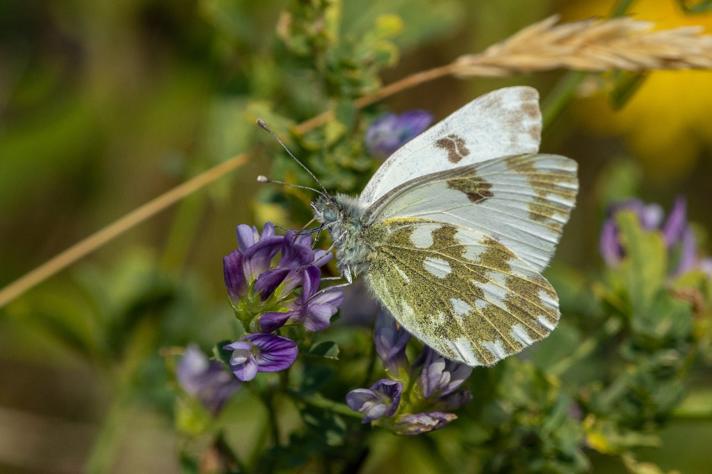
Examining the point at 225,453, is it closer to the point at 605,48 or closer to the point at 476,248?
the point at 476,248

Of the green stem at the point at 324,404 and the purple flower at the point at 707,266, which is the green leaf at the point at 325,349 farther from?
the purple flower at the point at 707,266

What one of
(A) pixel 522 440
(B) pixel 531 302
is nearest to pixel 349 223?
(B) pixel 531 302

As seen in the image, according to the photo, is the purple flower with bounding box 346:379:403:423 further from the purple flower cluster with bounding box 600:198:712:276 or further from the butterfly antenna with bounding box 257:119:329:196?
the purple flower cluster with bounding box 600:198:712:276

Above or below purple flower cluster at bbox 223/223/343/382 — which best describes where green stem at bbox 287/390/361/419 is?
below

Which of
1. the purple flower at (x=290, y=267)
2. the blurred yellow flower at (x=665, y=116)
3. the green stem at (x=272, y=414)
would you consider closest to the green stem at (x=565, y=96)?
the purple flower at (x=290, y=267)

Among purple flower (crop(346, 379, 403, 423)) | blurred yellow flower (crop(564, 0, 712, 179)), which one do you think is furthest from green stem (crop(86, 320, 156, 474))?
blurred yellow flower (crop(564, 0, 712, 179))

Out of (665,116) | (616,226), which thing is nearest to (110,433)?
(616,226)
